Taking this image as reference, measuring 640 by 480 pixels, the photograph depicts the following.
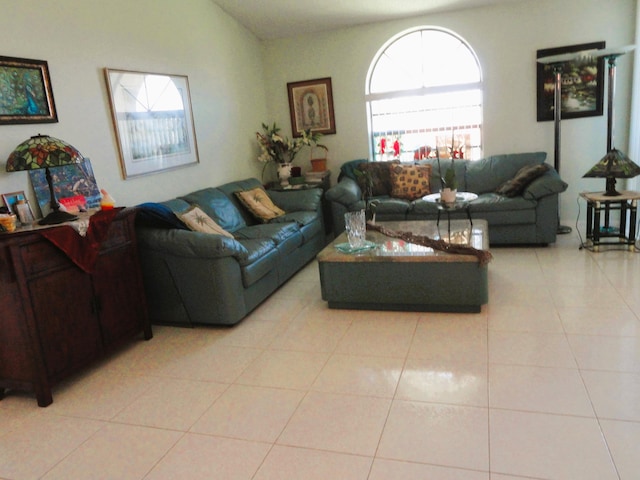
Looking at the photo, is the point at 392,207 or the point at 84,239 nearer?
the point at 84,239

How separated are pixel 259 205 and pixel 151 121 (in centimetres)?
127

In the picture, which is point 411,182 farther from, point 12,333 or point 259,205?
point 12,333

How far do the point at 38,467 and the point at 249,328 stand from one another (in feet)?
4.86

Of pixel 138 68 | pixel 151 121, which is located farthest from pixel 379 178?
pixel 138 68

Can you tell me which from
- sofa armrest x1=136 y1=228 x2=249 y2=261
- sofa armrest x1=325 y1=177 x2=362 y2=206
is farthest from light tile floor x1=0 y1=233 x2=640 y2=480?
sofa armrest x1=325 y1=177 x2=362 y2=206

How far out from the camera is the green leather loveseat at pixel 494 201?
445 cm

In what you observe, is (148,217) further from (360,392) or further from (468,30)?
(468,30)

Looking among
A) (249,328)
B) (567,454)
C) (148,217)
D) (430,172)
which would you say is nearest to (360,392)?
(567,454)

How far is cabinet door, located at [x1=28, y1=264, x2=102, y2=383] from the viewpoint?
8.07 ft

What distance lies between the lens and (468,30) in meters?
5.32

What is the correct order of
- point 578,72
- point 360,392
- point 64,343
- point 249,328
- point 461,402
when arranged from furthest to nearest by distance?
1. point 578,72
2. point 249,328
3. point 64,343
4. point 360,392
5. point 461,402

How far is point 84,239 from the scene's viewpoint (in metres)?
2.65

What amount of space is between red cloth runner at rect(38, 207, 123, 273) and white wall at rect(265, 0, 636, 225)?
367 centimetres

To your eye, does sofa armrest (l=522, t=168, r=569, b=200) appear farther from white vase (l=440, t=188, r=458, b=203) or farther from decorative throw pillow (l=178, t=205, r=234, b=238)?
decorative throw pillow (l=178, t=205, r=234, b=238)
